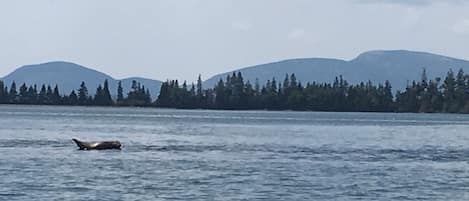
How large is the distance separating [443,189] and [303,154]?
86.8 ft

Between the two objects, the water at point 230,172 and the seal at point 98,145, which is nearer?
the water at point 230,172

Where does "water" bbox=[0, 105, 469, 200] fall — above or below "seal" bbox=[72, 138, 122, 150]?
below

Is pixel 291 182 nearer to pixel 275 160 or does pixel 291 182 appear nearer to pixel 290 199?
pixel 290 199

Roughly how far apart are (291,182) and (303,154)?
961 inches

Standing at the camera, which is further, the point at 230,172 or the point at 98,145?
the point at 98,145

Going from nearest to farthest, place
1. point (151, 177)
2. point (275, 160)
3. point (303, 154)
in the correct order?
point (151, 177)
point (275, 160)
point (303, 154)

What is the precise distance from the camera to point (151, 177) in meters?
54.6

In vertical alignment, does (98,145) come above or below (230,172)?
above

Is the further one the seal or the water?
the seal

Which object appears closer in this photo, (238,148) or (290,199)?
(290,199)

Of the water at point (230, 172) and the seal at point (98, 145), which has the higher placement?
the seal at point (98, 145)

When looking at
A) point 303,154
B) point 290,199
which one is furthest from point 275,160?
point 290,199

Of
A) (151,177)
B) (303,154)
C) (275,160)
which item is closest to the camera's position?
(151,177)

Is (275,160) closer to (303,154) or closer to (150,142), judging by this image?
(303,154)
